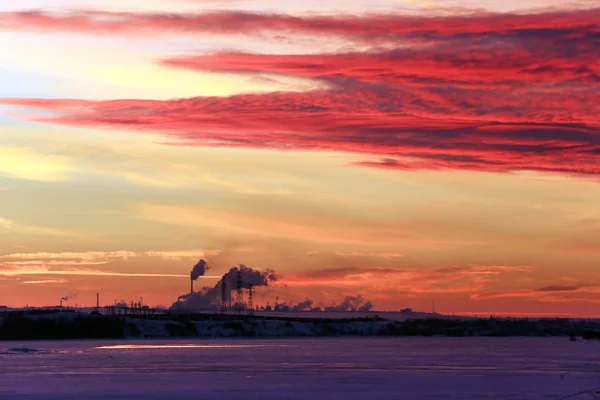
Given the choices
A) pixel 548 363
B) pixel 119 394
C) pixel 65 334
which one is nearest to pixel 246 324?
pixel 65 334

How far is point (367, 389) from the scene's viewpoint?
56750 mm

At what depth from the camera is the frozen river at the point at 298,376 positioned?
5428 centimetres

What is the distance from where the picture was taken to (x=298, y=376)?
217 feet

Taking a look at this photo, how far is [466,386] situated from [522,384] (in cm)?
398

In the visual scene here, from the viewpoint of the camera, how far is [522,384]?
60.5 metres

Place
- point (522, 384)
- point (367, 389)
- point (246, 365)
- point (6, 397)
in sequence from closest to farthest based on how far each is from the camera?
point (6, 397), point (367, 389), point (522, 384), point (246, 365)

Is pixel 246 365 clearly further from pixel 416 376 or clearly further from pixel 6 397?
pixel 6 397

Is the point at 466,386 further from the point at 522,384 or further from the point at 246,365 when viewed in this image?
the point at 246,365

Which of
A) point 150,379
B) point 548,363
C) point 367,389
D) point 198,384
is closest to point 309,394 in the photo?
point 367,389

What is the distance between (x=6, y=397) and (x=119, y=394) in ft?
19.3

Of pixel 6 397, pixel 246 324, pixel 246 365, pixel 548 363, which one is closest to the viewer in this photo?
pixel 6 397

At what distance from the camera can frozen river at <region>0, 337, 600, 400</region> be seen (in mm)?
54281

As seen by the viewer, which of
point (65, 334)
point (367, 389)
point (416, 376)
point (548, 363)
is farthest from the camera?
point (65, 334)

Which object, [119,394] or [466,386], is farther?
[466,386]
